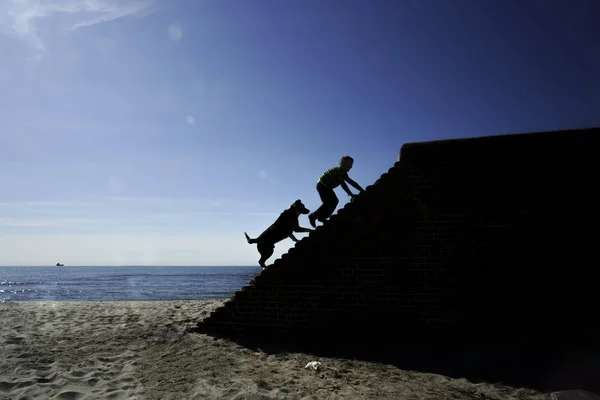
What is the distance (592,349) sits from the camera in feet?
13.6

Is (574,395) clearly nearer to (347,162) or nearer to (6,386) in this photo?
(347,162)

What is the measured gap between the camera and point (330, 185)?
5.96m

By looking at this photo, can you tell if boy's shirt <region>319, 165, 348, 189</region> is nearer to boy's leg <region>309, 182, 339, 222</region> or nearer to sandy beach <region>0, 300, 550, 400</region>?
boy's leg <region>309, 182, 339, 222</region>

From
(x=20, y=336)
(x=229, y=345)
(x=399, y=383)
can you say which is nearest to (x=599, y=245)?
(x=399, y=383)

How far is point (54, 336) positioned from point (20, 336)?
0.50m

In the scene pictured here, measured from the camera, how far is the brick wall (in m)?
4.56

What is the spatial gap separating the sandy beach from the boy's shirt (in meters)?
2.78

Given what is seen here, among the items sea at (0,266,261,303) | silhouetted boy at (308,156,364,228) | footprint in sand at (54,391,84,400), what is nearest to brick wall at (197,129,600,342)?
silhouetted boy at (308,156,364,228)

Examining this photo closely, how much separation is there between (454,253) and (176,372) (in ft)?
12.7

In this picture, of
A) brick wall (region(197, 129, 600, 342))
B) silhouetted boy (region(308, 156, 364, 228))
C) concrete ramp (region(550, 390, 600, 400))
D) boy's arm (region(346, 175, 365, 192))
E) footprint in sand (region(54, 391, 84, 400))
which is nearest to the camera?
concrete ramp (region(550, 390, 600, 400))

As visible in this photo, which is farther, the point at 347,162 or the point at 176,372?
the point at 347,162

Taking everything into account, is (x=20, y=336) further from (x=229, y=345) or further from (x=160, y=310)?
(x=229, y=345)

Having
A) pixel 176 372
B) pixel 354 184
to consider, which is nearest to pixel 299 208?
pixel 354 184

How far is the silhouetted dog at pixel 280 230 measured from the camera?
20.3 feet
